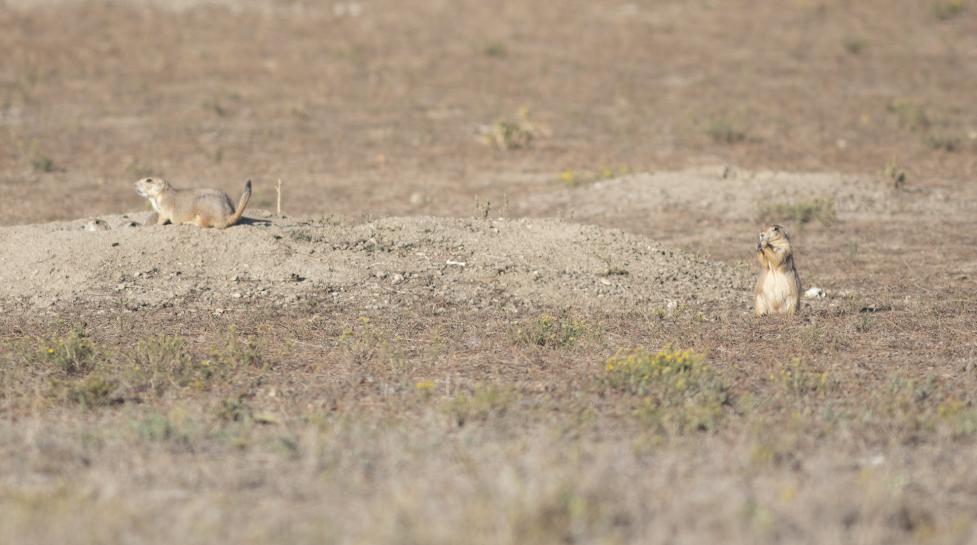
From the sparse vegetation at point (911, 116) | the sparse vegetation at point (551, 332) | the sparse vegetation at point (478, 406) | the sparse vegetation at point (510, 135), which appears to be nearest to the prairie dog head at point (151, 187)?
the sparse vegetation at point (551, 332)

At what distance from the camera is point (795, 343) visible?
28.9 ft

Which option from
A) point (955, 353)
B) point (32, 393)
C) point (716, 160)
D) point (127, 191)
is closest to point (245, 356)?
point (32, 393)

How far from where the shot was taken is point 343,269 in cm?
1062

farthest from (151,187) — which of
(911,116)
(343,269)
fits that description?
(911,116)

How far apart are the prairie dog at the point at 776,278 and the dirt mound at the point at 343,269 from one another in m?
0.64

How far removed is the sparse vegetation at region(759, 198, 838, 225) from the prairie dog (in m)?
5.32

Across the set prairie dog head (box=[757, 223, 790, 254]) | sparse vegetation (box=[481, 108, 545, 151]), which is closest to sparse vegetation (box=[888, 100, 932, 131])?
sparse vegetation (box=[481, 108, 545, 151])

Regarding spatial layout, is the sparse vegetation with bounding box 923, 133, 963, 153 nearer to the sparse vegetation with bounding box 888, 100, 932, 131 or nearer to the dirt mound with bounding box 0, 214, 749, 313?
the sparse vegetation with bounding box 888, 100, 932, 131

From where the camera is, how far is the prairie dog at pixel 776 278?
9.66 meters

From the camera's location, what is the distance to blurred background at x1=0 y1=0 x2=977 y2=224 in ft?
60.5

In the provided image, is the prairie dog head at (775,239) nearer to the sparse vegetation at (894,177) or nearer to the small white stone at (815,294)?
the small white stone at (815,294)

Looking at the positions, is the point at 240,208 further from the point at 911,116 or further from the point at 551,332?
the point at 911,116

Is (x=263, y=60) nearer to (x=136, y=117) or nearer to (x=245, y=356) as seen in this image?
(x=136, y=117)

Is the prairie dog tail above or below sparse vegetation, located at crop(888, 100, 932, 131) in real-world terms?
below
